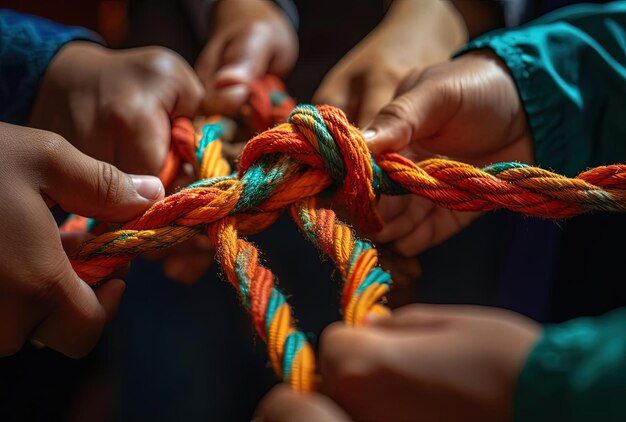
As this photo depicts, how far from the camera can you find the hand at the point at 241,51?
63 cm

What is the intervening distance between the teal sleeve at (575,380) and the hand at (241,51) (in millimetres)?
460

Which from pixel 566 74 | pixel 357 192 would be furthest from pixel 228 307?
pixel 566 74

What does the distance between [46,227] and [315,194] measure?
8.3 inches

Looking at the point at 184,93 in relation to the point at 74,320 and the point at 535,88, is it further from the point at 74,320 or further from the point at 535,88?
the point at 535,88

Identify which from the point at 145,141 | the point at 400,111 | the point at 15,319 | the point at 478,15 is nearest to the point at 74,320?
the point at 15,319

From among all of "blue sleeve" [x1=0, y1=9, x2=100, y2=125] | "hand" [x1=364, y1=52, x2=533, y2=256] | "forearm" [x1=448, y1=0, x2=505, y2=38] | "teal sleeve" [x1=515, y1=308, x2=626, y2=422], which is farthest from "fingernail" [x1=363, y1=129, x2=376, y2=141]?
"forearm" [x1=448, y1=0, x2=505, y2=38]

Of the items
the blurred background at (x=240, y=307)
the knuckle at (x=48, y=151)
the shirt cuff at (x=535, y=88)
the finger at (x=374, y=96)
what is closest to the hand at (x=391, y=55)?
the finger at (x=374, y=96)

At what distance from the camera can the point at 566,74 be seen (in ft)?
1.92

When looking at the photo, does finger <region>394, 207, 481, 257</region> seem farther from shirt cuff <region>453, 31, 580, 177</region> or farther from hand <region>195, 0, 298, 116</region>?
hand <region>195, 0, 298, 116</region>

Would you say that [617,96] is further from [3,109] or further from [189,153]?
[3,109]

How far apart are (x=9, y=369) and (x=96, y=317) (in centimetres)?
32

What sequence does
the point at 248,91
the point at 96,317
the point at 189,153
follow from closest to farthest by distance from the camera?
the point at 96,317 → the point at 189,153 → the point at 248,91

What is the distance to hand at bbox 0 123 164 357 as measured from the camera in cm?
37

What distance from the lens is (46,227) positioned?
378mm
